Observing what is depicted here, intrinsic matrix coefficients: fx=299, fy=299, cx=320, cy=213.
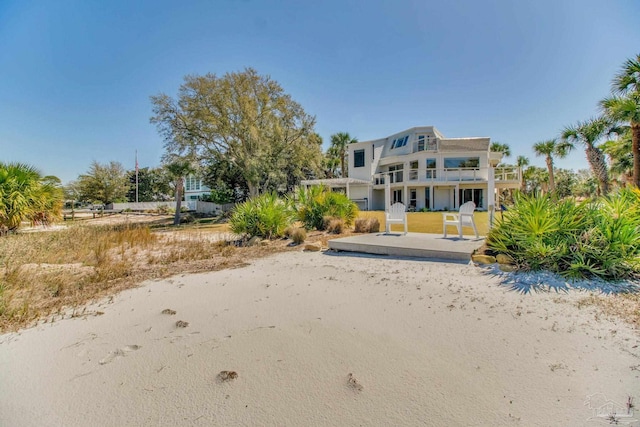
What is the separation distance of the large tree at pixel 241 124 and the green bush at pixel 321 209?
10.3 m

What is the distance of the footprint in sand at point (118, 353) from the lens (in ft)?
10.2

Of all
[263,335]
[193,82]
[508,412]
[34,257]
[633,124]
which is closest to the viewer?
[508,412]

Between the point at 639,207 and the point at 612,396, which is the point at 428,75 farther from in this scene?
the point at 612,396

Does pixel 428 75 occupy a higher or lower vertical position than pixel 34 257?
higher

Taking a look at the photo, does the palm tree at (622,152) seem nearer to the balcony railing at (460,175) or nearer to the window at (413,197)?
the balcony railing at (460,175)

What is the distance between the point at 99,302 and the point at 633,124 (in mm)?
18078

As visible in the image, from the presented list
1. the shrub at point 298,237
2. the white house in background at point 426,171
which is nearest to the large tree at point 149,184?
the white house in background at point 426,171

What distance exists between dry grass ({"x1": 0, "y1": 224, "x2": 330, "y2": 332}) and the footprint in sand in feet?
5.59

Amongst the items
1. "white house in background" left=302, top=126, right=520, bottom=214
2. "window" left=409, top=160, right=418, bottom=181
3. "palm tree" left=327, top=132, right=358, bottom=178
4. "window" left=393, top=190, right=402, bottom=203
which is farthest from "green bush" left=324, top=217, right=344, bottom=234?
"palm tree" left=327, top=132, right=358, bottom=178

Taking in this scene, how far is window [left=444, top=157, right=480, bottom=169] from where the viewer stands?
25.9m

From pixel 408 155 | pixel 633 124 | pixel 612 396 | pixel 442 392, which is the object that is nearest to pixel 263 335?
pixel 442 392

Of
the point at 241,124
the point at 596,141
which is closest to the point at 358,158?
the point at 241,124

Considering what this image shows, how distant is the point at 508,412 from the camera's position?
229cm

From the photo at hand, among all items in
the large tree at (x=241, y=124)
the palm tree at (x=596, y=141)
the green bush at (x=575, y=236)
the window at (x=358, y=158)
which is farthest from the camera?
the window at (x=358, y=158)
